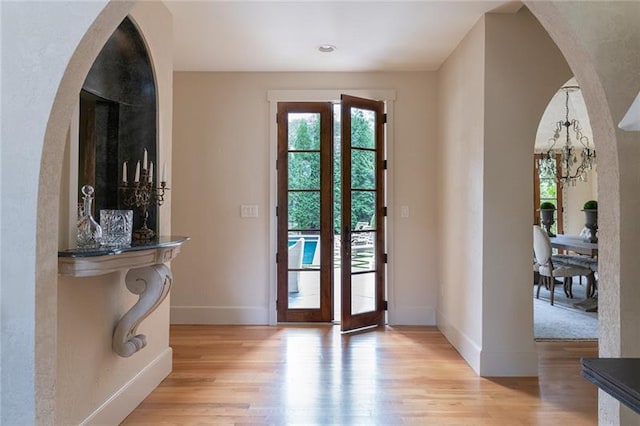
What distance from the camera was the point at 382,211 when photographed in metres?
4.25

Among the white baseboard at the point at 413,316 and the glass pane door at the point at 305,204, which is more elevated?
the glass pane door at the point at 305,204

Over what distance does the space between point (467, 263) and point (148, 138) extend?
103 inches

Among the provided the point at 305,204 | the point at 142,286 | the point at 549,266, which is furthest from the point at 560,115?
the point at 142,286

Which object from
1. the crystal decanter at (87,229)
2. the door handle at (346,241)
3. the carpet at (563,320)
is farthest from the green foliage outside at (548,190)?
the crystal decanter at (87,229)

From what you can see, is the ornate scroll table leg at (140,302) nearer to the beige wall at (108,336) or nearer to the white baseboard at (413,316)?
the beige wall at (108,336)

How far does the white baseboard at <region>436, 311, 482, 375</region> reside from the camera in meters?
3.02

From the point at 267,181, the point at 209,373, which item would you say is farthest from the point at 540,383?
the point at 267,181

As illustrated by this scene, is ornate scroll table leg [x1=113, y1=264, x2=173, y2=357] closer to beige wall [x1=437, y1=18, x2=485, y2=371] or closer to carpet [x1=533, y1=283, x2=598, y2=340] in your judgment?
beige wall [x1=437, y1=18, x2=485, y2=371]

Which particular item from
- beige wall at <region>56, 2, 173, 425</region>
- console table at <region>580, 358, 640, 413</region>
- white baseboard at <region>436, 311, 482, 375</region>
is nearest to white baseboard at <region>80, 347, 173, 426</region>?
beige wall at <region>56, 2, 173, 425</region>

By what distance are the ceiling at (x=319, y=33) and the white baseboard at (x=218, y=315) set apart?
8.35 ft

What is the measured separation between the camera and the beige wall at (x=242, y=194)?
4.24m

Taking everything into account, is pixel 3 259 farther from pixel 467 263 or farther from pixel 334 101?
pixel 334 101

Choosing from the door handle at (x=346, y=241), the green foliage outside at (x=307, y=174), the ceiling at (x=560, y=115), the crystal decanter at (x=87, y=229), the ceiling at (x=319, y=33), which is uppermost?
the ceiling at (x=560, y=115)

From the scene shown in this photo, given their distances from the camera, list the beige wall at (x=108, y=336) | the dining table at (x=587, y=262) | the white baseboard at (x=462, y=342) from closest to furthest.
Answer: the beige wall at (x=108, y=336), the white baseboard at (x=462, y=342), the dining table at (x=587, y=262)
